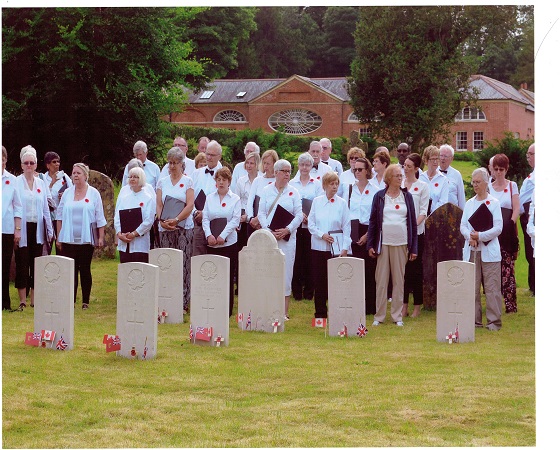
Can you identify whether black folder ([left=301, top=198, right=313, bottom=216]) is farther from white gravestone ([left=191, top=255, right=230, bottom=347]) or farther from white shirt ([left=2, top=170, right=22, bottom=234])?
white shirt ([left=2, top=170, right=22, bottom=234])

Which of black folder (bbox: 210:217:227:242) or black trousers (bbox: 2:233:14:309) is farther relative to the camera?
black folder (bbox: 210:217:227:242)

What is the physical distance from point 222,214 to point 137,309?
3.22 meters

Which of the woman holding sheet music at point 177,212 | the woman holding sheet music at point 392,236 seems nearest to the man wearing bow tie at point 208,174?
the woman holding sheet music at point 177,212

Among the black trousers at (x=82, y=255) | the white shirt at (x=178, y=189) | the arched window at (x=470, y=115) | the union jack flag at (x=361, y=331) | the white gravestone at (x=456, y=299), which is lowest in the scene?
the union jack flag at (x=361, y=331)

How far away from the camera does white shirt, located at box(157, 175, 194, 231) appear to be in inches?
514

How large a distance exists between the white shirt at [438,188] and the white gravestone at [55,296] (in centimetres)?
606

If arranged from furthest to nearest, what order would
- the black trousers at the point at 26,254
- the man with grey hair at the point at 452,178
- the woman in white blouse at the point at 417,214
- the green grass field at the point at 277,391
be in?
the man with grey hair at the point at 452,178
the woman in white blouse at the point at 417,214
the black trousers at the point at 26,254
the green grass field at the point at 277,391

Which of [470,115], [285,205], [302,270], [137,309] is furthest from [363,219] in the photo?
[470,115]

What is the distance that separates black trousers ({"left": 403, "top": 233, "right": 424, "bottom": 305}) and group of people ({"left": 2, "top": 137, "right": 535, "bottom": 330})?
0.02m

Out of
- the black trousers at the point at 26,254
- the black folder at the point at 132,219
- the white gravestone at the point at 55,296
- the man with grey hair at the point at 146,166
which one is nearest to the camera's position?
the white gravestone at the point at 55,296

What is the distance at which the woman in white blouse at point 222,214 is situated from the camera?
12.7 metres

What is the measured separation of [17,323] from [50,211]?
2.71m

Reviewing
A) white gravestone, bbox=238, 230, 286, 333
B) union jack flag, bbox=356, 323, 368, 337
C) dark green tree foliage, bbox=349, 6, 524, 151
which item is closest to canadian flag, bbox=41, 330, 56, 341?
white gravestone, bbox=238, 230, 286, 333

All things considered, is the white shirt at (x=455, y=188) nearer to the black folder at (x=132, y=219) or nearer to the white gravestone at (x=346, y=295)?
the white gravestone at (x=346, y=295)
